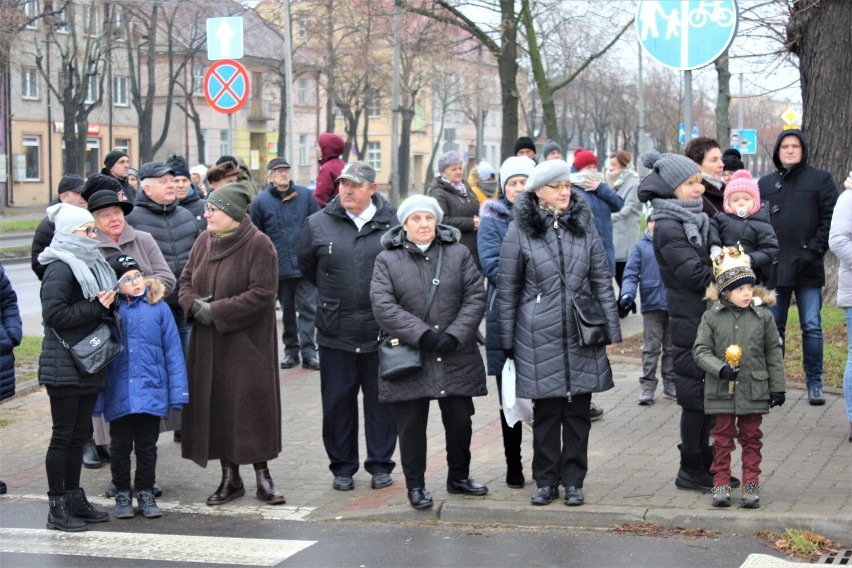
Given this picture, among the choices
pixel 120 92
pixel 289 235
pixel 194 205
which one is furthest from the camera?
pixel 120 92

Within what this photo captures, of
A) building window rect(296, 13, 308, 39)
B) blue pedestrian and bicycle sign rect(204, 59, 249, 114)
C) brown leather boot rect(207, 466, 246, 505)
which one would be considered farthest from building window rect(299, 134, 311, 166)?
brown leather boot rect(207, 466, 246, 505)

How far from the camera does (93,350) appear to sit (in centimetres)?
664

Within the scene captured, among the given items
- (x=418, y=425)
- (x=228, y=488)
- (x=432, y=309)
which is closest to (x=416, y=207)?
(x=432, y=309)

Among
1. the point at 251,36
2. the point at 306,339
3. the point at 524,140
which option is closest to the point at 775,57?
the point at 524,140

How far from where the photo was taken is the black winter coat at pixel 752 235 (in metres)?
6.94

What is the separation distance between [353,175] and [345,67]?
4388 centimetres

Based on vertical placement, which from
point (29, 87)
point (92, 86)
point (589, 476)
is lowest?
point (589, 476)

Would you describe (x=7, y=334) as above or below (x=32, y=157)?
below

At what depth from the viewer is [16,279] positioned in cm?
2231

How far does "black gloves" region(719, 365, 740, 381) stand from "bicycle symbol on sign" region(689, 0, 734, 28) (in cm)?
287

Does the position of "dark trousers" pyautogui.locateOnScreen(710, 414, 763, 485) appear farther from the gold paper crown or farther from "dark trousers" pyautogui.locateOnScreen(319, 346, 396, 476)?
"dark trousers" pyautogui.locateOnScreen(319, 346, 396, 476)

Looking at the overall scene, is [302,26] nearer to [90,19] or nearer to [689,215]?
[90,19]

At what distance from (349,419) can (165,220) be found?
7.10 ft

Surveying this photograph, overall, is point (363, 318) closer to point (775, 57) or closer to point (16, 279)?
point (775, 57)
